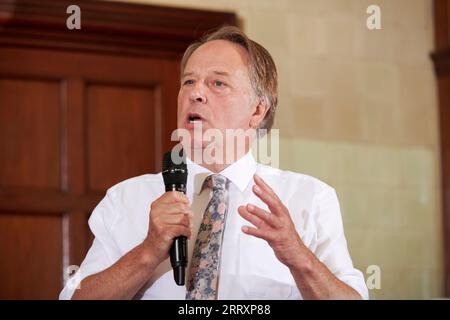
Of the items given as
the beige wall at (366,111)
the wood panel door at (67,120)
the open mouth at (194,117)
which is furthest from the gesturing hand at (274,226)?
the beige wall at (366,111)

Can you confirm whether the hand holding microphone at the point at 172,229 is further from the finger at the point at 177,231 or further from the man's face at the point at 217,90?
the man's face at the point at 217,90

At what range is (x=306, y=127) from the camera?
3184 mm

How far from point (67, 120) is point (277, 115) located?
71 cm

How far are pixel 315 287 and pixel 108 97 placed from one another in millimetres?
1464

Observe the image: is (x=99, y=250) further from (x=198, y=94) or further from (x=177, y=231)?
(x=198, y=94)

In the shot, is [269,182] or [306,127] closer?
[269,182]

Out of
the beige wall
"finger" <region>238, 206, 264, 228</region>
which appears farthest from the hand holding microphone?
the beige wall

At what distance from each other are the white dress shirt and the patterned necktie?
0.01 m

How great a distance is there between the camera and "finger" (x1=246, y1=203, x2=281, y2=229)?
163 cm

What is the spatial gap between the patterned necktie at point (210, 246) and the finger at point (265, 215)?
252 millimetres

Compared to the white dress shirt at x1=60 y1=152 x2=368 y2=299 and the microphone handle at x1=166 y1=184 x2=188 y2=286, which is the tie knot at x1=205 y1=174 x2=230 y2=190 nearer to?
the white dress shirt at x1=60 y1=152 x2=368 y2=299
